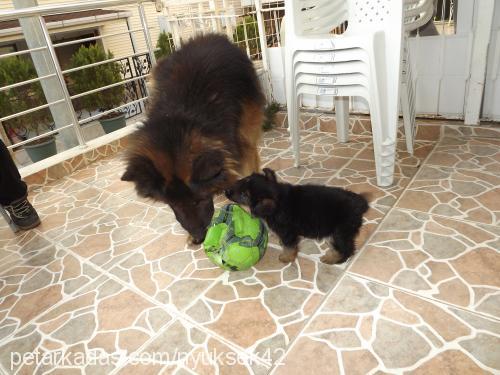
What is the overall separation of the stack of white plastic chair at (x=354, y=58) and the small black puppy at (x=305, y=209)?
28.7 inches

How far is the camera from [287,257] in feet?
6.17

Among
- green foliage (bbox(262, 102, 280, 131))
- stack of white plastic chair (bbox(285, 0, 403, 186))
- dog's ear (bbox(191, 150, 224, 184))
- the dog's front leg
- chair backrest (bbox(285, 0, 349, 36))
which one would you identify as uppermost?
chair backrest (bbox(285, 0, 349, 36))

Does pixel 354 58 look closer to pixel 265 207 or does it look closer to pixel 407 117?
pixel 407 117

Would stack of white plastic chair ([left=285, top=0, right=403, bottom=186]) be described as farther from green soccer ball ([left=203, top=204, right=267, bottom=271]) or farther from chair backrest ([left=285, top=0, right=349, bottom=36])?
green soccer ball ([left=203, top=204, right=267, bottom=271])

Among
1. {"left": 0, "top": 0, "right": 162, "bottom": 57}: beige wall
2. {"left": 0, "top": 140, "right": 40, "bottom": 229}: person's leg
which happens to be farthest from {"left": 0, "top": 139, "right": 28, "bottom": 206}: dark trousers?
{"left": 0, "top": 0, "right": 162, "bottom": 57}: beige wall

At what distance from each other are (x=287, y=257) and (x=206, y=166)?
68 cm

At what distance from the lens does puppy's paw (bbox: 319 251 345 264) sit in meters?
1.81

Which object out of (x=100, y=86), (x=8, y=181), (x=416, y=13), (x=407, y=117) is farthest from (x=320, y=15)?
(x=100, y=86)

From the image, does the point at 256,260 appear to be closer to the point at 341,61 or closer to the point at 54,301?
the point at 54,301

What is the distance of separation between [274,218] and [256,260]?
272 mm

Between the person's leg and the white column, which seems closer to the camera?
the person's leg

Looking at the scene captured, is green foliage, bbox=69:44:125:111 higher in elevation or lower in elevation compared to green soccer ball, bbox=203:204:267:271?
higher

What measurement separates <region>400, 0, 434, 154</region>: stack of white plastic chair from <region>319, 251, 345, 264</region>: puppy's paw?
128 cm

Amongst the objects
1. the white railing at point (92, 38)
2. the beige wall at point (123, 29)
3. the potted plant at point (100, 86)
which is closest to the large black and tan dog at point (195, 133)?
the white railing at point (92, 38)
